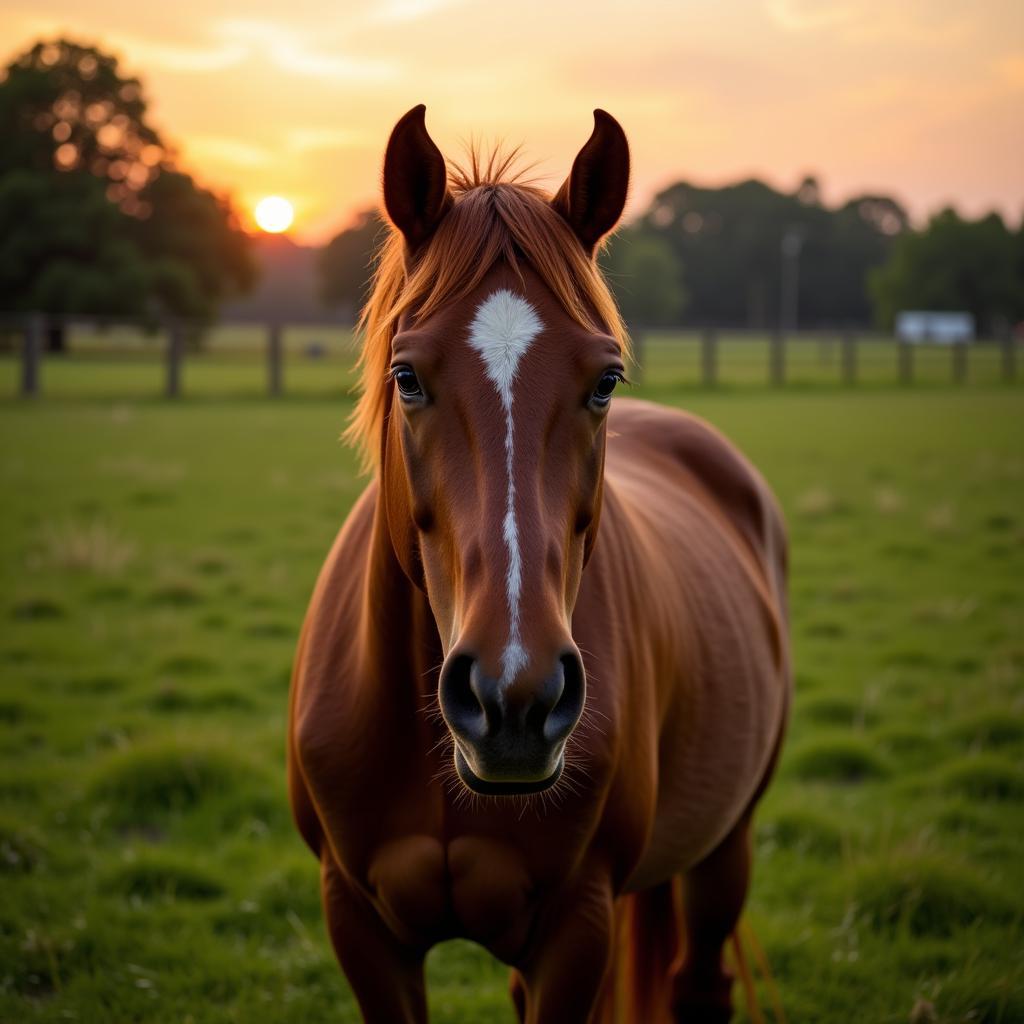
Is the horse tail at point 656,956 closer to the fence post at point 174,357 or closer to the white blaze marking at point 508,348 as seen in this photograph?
the white blaze marking at point 508,348

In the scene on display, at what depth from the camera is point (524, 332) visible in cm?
177

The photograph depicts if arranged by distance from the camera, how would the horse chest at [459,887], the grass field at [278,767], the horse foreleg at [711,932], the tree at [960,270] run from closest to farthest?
the horse chest at [459,887]
the horse foreleg at [711,932]
the grass field at [278,767]
the tree at [960,270]

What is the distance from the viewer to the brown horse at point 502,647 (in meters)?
1.62

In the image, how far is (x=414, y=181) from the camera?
1.96 meters

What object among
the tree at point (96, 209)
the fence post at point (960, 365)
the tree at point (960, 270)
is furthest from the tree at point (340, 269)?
the fence post at point (960, 365)

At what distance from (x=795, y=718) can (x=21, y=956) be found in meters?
4.15

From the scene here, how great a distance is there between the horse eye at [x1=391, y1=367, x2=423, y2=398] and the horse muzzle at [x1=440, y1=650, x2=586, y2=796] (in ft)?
1.69

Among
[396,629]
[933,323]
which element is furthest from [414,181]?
[933,323]

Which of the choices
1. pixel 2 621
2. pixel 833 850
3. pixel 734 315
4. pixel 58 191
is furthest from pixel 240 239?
pixel 734 315

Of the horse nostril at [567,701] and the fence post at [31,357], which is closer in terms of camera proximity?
the horse nostril at [567,701]

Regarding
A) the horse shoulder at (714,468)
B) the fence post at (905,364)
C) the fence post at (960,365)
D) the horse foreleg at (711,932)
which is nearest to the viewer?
the horse foreleg at (711,932)

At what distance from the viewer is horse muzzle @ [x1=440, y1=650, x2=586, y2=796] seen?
149 centimetres

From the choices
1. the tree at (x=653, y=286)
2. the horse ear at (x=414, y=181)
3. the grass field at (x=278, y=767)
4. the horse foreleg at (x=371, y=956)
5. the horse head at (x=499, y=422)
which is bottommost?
the grass field at (x=278, y=767)

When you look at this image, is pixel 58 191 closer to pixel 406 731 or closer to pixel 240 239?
pixel 240 239
